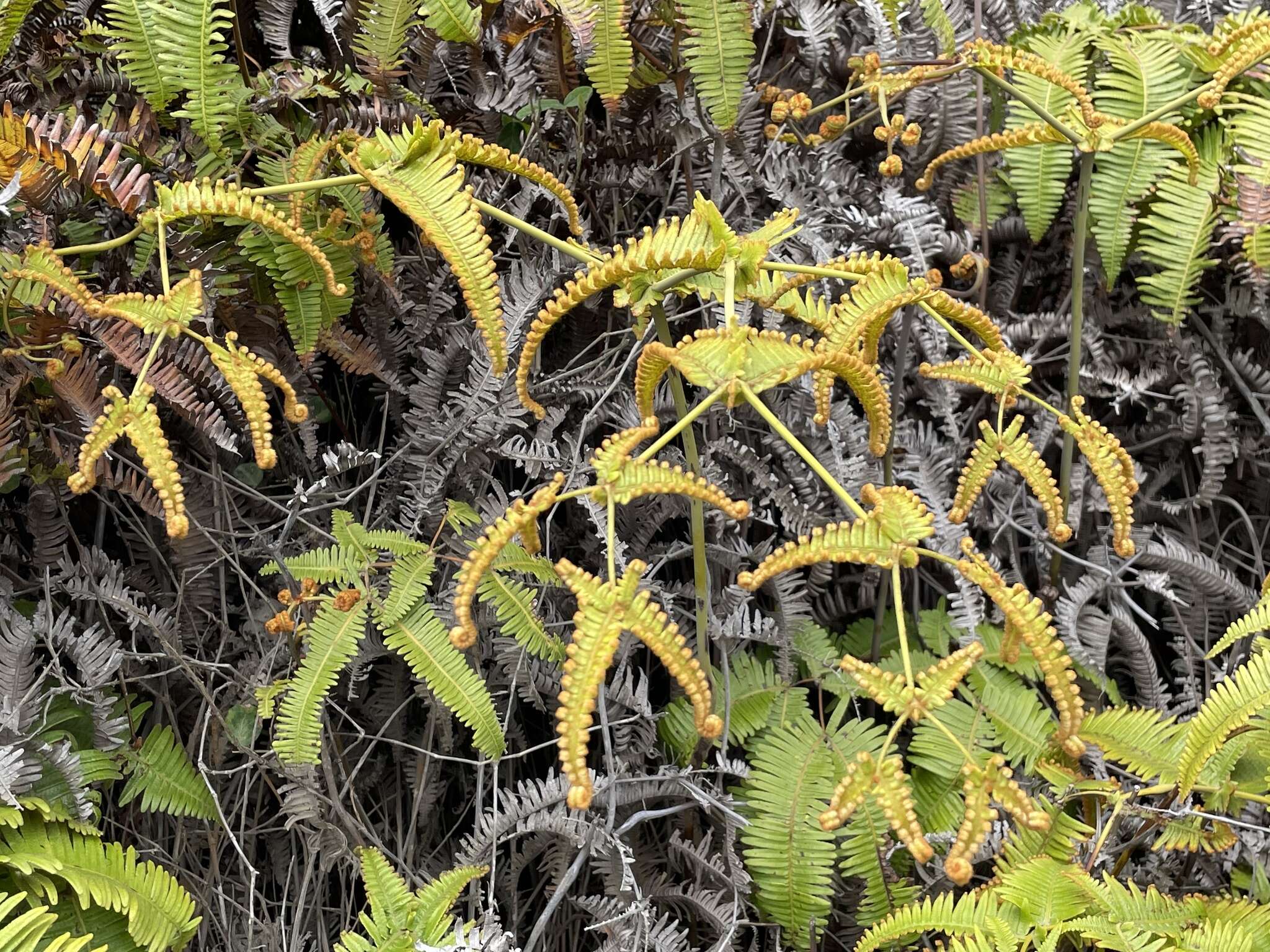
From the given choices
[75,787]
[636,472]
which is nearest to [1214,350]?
[636,472]

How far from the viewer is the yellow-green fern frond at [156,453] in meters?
0.98

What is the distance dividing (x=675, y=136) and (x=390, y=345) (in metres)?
0.54

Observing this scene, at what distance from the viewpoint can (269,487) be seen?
1601 mm

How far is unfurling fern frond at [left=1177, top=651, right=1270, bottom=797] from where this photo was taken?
123cm

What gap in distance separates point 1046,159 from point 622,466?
1.10 metres

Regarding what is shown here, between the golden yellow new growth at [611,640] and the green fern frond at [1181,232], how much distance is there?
1.16 metres

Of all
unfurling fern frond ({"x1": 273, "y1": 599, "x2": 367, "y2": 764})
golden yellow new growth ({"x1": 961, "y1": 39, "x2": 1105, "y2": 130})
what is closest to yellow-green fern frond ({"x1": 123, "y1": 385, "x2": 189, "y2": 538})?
unfurling fern frond ({"x1": 273, "y1": 599, "x2": 367, "y2": 764})

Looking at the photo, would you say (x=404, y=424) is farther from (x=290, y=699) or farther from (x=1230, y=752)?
(x=1230, y=752)

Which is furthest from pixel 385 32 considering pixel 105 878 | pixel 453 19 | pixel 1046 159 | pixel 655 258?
pixel 105 878

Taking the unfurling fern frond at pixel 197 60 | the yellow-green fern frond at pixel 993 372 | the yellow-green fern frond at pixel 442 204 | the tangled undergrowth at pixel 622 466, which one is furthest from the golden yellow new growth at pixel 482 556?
the unfurling fern frond at pixel 197 60

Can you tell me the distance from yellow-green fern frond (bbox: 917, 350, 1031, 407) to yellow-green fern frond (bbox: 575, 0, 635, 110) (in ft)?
1.93

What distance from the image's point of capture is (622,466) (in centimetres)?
97

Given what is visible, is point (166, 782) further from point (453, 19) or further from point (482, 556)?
point (453, 19)

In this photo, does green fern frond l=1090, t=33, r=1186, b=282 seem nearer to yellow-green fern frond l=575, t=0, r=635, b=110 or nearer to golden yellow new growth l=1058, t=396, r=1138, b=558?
golden yellow new growth l=1058, t=396, r=1138, b=558
